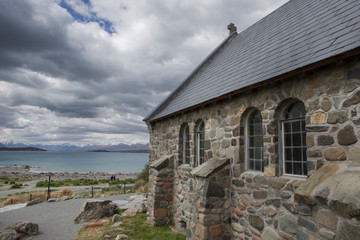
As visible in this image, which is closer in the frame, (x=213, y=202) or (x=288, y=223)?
(x=288, y=223)

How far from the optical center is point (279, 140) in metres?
5.00

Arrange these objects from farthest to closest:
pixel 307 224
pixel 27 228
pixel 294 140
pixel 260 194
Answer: pixel 27 228
pixel 260 194
pixel 294 140
pixel 307 224

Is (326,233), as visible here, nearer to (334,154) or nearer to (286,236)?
(334,154)

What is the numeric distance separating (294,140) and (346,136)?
1.23m

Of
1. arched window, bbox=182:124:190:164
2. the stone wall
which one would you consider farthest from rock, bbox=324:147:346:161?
arched window, bbox=182:124:190:164

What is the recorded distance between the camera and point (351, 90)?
3559 mm

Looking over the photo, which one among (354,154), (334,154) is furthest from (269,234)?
(354,154)

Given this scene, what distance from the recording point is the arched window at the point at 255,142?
5.62 metres

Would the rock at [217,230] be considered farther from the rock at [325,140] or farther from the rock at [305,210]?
the rock at [325,140]

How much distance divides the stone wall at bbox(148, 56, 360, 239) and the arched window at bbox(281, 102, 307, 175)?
14cm

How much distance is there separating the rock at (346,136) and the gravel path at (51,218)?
8.99 meters

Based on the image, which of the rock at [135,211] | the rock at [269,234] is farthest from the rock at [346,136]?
the rock at [135,211]

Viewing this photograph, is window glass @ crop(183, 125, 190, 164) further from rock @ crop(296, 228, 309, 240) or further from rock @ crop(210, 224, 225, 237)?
rock @ crop(296, 228, 309, 240)

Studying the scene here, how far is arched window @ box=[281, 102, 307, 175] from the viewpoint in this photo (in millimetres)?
4578
